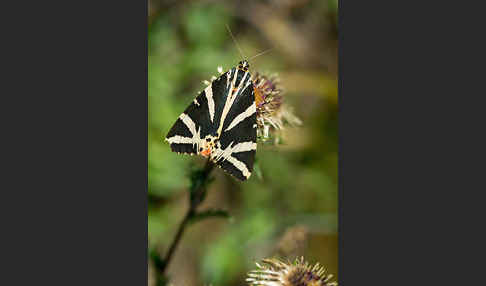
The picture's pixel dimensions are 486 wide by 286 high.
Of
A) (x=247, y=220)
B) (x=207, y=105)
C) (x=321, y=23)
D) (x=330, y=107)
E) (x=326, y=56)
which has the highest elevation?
(x=321, y=23)

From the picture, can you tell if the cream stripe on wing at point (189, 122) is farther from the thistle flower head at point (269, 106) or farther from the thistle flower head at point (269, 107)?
the thistle flower head at point (269, 106)

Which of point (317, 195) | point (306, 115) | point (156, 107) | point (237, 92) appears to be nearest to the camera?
point (237, 92)

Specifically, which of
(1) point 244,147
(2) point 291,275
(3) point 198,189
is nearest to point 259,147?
(3) point 198,189

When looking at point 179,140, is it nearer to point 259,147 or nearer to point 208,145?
point 208,145

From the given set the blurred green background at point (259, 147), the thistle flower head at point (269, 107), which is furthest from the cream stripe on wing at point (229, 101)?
the blurred green background at point (259, 147)

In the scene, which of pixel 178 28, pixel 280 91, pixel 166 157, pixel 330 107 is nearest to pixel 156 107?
pixel 166 157

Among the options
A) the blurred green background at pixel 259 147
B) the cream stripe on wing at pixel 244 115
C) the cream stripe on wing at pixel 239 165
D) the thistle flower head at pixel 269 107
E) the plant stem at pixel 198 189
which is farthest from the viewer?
the blurred green background at pixel 259 147

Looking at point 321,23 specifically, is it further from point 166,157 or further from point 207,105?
point 207,105
